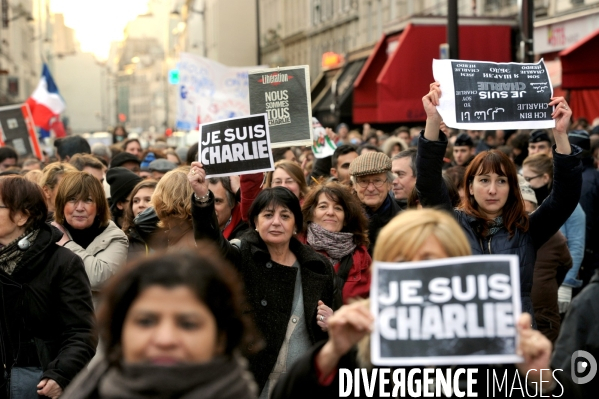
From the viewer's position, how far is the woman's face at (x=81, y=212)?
6.32 metres

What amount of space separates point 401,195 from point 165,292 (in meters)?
5.79

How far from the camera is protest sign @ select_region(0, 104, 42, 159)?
1467cm

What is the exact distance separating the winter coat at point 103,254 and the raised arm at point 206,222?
46.8 inches

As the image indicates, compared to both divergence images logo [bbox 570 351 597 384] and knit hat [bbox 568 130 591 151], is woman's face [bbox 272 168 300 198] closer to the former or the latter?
knit hat [bbox 568 130 591 151]

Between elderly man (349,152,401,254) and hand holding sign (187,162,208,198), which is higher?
hand holding sign (187,162,208,198)

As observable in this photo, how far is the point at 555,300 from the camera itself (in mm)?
6863

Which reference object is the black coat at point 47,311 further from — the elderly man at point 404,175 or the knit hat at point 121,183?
the elderly man at point 404,175

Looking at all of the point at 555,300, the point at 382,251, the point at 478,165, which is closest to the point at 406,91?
the point at 555,300

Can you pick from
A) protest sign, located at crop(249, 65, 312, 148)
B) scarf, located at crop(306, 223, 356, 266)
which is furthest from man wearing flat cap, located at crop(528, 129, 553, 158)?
scarf, located at crop(306, 223, 356, 266)

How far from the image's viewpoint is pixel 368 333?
2887 mm

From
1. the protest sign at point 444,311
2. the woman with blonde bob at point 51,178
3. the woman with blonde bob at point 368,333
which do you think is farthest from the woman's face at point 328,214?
the protest sign at point 444,311

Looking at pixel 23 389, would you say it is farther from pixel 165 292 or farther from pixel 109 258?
pixel 165 292

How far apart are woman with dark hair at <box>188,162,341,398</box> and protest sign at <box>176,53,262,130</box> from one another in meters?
9.75

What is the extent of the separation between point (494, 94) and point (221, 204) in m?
1.96
